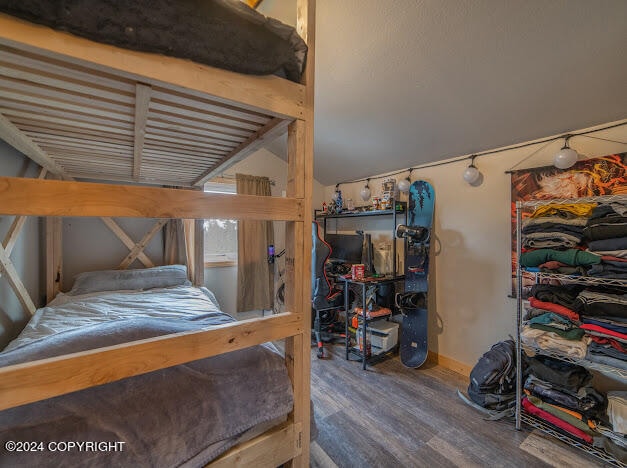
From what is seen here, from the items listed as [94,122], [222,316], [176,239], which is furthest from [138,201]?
[176,239]

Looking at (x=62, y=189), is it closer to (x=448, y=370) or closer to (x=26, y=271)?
(x=26, y=271)

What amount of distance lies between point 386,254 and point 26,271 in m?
3.51

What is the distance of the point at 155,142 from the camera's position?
1633 mm

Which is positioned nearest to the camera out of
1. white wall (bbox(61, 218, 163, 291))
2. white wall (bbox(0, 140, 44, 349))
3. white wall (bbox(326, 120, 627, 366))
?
white wall (bbox(0, 140, 44, 349))

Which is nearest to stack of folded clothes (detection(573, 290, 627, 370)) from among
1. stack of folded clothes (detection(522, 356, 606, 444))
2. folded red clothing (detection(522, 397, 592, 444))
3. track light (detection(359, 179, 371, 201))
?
stack of folded clothes (detection(522, 356, 606, 444))

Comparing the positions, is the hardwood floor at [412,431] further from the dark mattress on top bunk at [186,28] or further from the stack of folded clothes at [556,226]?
the dark mattress on top bunk at [186,28]

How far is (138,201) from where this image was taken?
71 cm

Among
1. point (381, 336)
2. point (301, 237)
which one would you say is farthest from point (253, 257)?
point (301, 237)

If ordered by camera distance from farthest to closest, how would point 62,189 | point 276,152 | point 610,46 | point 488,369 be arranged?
point 276,152
point 488,369
point 610,46
point 62,189

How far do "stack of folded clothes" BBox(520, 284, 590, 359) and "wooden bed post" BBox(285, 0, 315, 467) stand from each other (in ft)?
5.38

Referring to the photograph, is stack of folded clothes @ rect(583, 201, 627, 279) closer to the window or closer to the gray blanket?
the gray blanket

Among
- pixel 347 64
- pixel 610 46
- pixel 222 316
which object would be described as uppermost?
pixel 347 64

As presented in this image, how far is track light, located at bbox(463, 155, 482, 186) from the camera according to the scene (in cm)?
241

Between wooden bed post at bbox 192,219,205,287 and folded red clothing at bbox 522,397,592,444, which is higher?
wooden bed post at bbox 192,219,205,287
